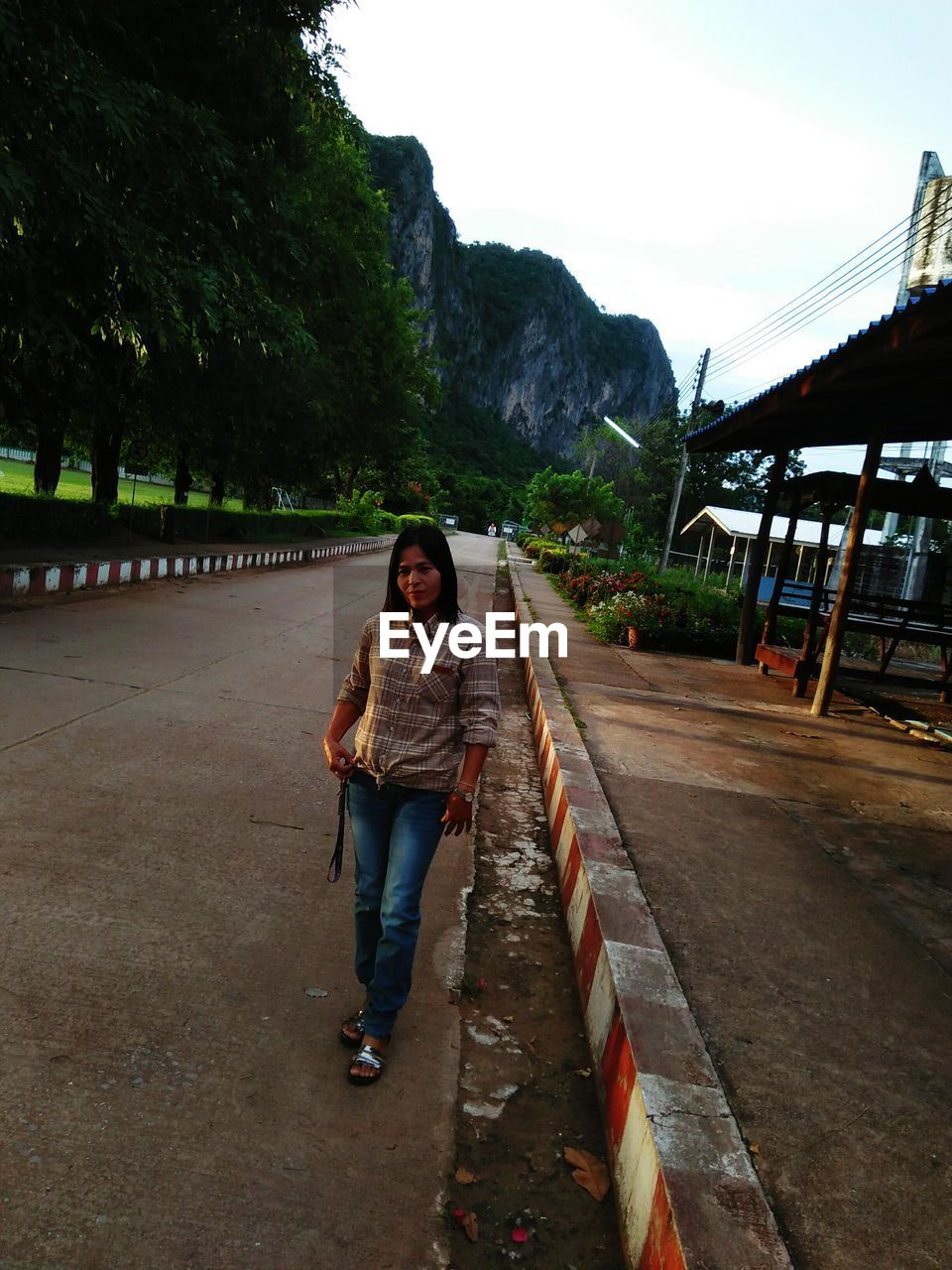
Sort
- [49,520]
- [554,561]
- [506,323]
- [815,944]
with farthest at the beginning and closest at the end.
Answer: [506,323]
[554,561]
[49,520]
[815,944]

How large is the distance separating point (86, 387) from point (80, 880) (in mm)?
13069

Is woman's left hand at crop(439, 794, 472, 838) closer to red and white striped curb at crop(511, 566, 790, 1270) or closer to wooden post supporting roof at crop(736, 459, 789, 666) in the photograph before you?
red and white striped curb at crop(511, 566, 790, 1270)

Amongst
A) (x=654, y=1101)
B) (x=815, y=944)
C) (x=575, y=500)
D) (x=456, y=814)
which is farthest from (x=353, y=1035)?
(x=575, y=500)

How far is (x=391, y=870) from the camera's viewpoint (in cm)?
266

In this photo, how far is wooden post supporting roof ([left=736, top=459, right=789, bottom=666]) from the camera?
37.3 ft

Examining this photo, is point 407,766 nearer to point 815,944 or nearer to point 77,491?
point 815,944

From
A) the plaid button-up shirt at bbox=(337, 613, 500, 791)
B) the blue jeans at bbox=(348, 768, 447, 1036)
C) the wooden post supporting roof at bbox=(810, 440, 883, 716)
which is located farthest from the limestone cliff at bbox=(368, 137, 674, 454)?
the blue jeans at bbox=(348, 768, 447, 1036)

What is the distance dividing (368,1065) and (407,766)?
90cm

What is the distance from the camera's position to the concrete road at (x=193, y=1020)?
6.50 ft

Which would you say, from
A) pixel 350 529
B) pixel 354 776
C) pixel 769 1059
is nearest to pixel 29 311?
pixel 354 776

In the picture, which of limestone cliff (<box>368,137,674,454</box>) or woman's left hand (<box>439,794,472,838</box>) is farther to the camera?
limestone cliff (<box>368,137,674,454</box>)

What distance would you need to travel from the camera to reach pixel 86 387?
14344 mm

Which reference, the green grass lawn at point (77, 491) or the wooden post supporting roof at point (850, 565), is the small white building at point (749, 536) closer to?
the green grass lawn at point (77, 491)

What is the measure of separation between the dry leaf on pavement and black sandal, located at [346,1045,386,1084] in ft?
1.96
